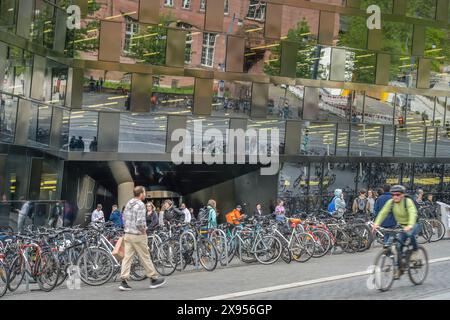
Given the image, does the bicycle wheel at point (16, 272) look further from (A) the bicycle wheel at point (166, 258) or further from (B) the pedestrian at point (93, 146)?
(B) the pedestrian at point (93, 146)

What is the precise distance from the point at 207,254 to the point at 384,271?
5216mm

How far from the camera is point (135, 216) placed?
15.8m

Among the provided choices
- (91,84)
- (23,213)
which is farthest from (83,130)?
(23,213)

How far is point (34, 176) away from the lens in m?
28.2

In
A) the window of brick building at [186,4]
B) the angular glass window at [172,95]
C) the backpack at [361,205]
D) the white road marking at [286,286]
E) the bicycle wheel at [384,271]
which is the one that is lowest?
the white road marking at [286,286]

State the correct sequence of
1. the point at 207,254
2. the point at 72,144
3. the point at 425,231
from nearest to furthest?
the point at 207,254 < the point at 425,231 < the point at 72,144

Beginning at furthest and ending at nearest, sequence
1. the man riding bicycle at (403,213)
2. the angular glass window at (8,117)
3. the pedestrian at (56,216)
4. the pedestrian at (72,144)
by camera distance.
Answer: the pedestrian at (72,144) → the pedestrian at (56,216) → the angular glass window at (8,117) → the man riding bicycle at (403,213)

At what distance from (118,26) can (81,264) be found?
563 inches

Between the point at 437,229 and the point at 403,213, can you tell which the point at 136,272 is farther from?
the point at 437,229

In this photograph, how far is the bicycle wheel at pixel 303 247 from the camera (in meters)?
21.1

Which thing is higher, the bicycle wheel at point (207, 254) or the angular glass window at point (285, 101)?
the angular glass window at point (285, 101)

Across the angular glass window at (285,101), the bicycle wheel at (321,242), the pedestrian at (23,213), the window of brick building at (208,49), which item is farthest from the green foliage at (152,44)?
the bicycle wheel at (321,242)
